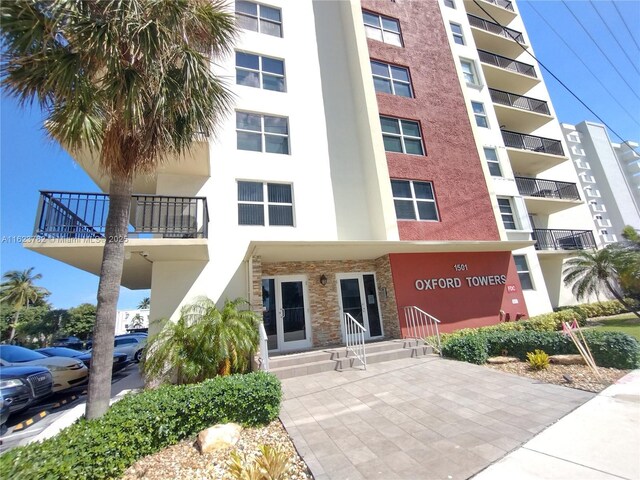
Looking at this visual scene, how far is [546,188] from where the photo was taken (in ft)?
59.3

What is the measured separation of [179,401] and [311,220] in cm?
766

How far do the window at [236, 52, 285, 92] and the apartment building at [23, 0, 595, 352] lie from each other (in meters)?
0.06

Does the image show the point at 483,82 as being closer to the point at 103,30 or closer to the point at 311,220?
the point at 311,220

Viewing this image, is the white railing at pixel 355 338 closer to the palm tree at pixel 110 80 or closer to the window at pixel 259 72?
the palm tree at pixel 110 80

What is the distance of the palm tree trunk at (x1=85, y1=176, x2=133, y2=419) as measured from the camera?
448 cm

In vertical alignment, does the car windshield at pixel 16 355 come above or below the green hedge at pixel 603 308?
above

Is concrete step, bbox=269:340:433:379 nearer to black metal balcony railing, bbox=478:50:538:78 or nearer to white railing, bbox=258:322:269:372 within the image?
white railing, bbox=258:322:269:372

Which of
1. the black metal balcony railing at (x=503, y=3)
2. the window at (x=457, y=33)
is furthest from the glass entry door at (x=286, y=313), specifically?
the black metal balcony railing at (x=503, y=3)

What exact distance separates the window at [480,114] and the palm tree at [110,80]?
639 inches

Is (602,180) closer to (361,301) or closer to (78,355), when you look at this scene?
(361,301)

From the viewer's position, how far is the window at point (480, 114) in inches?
649

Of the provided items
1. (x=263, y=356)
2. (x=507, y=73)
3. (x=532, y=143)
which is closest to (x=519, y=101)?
(x=507, y=73)

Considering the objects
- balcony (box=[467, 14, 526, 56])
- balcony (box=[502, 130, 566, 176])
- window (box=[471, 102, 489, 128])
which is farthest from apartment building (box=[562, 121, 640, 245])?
window (box=[471, 102, 489, 128])

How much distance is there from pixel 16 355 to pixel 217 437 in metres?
9.91
